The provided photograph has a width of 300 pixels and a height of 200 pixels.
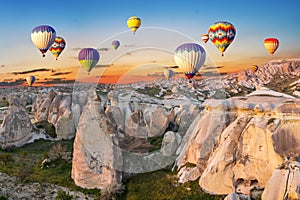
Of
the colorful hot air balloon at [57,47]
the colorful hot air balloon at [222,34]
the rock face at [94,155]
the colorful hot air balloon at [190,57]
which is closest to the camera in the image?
the rock face at [94,155]

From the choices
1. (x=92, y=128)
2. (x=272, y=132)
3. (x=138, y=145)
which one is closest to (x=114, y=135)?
(x=92, y=128)

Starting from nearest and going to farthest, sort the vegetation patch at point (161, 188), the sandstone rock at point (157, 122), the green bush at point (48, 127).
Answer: the vegetation patch at point (161, 188)
the sandstone rock at point (157, 122)
the green bush at point (48, 127)

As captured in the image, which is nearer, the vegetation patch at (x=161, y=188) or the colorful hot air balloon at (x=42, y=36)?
the vegetation patch at (x=161, y=188)

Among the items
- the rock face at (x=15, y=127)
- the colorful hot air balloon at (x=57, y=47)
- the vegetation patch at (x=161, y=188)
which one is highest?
the colorful hot air balloon at (x=57, y=47)

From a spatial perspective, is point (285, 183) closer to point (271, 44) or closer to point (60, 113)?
point (60, 113)

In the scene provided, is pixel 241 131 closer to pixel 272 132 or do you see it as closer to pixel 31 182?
pixel 272 132

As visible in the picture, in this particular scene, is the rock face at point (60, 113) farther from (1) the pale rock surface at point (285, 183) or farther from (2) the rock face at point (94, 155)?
(1) the pale rock surface at point (285, 183)

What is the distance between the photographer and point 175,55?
2336 cm

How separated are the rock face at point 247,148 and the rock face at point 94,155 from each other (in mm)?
3672

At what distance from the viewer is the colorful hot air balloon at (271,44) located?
36.3 metres

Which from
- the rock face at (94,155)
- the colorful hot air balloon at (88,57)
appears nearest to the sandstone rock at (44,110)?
the colorful hot air balloon at (88,57)

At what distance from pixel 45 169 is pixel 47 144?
24.6 feet

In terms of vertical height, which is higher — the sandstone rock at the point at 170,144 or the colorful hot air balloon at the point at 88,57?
the colorful hot air balloon at the point at 88,57

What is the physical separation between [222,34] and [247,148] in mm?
14174
